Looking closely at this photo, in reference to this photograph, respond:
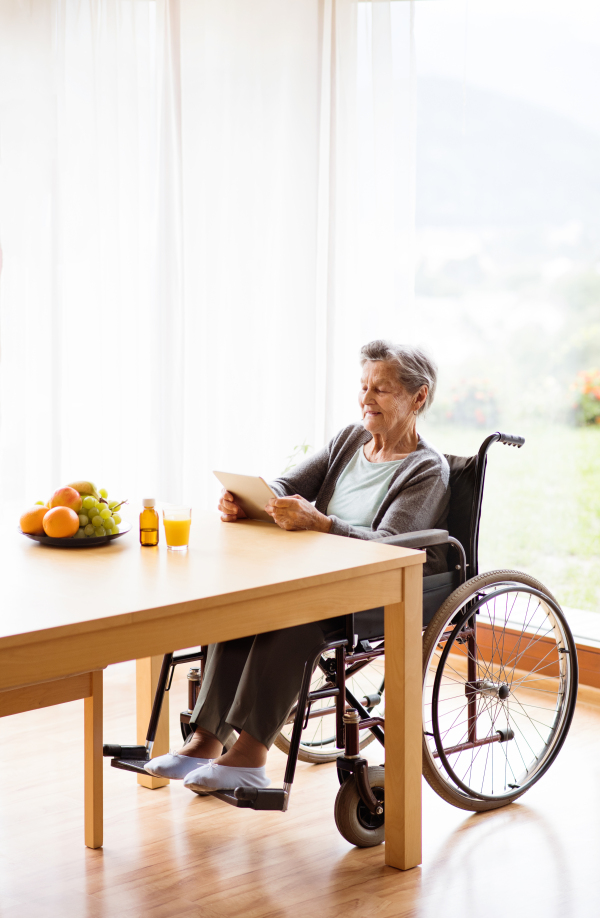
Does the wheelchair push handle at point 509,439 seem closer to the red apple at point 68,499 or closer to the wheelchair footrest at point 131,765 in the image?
the red apple at point 68,499

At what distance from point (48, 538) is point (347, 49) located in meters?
2.18

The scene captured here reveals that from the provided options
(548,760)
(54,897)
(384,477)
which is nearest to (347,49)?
(384,477)

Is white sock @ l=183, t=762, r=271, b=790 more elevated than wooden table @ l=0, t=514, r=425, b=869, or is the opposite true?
wooden table @ l=0, t=514, r=425, b=869

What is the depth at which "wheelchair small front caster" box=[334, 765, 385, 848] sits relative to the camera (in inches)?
85.6

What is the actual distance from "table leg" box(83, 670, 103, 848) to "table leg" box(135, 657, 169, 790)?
0.27 meters

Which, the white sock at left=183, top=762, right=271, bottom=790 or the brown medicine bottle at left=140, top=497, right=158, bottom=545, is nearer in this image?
the white sock at left=183, top=762, right=271, bottom=790

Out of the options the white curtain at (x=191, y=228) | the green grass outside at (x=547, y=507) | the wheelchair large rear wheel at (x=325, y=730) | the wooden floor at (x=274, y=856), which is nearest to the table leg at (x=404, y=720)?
the wooden floor at (x=274, y=856)

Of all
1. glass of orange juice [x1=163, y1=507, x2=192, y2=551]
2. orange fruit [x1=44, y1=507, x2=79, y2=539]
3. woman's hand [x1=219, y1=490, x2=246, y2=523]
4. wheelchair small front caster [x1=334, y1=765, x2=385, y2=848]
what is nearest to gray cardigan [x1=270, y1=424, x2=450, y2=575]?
woman's hand [x1=219, y1=490, x2=246, y2=523]

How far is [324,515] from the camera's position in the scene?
245 cm

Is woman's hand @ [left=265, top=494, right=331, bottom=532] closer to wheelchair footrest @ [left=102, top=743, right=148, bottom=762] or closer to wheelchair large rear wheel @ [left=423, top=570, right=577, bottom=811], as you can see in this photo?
wheelchair large rear wheel @ [left=423, top=570, right=577, bottom=811]

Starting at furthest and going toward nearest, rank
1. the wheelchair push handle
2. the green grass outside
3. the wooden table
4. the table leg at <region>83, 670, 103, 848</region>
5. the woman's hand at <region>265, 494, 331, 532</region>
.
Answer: the green grass outside → the wheelchair push handle → the woman's hand at <region>265, 494, 331, 532</region> → the table leg at <region>83, 670, 103, 848</region> → the wooden table

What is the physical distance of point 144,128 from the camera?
11.3 ft

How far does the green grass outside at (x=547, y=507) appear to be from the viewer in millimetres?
4270

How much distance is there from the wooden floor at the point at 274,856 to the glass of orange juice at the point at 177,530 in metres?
0.71
